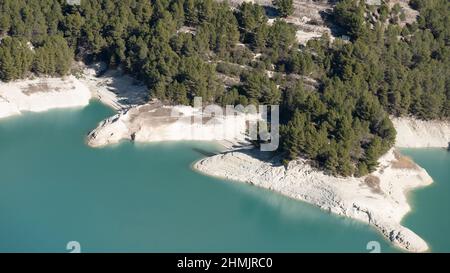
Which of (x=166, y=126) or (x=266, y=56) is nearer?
(x=166, y=126)

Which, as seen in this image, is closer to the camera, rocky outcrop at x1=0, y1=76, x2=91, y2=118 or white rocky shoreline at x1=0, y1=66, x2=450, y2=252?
white rocky shoreline at x1=0, y1=66, x2=450, y2=252

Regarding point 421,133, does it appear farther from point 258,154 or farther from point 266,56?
point 258,154

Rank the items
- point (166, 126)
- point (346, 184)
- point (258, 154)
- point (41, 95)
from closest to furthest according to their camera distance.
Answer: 1. point (346, 184)
2. point (258, 154)
3. point (166, 126)
4. point (41, 95)

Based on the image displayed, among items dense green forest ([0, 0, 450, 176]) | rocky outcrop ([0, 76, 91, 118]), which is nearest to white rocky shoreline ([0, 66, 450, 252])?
rocky outcrop ([0, 76, 91, 118])

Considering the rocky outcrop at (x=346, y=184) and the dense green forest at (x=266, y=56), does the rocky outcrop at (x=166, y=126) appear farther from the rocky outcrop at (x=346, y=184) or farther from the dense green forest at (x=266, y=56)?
the rocky outcrop at (x=346, y=184)

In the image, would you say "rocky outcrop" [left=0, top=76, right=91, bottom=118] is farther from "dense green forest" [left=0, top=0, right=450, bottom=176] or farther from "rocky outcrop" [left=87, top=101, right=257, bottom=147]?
"rocky outcrop" [left=87, top=101, right=257, bottom=147]

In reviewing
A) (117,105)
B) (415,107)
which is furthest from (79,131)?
(415,107)

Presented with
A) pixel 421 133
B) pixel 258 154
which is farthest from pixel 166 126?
pixel 421 133

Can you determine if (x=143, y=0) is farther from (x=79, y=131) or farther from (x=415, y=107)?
(x=415, y=107)
